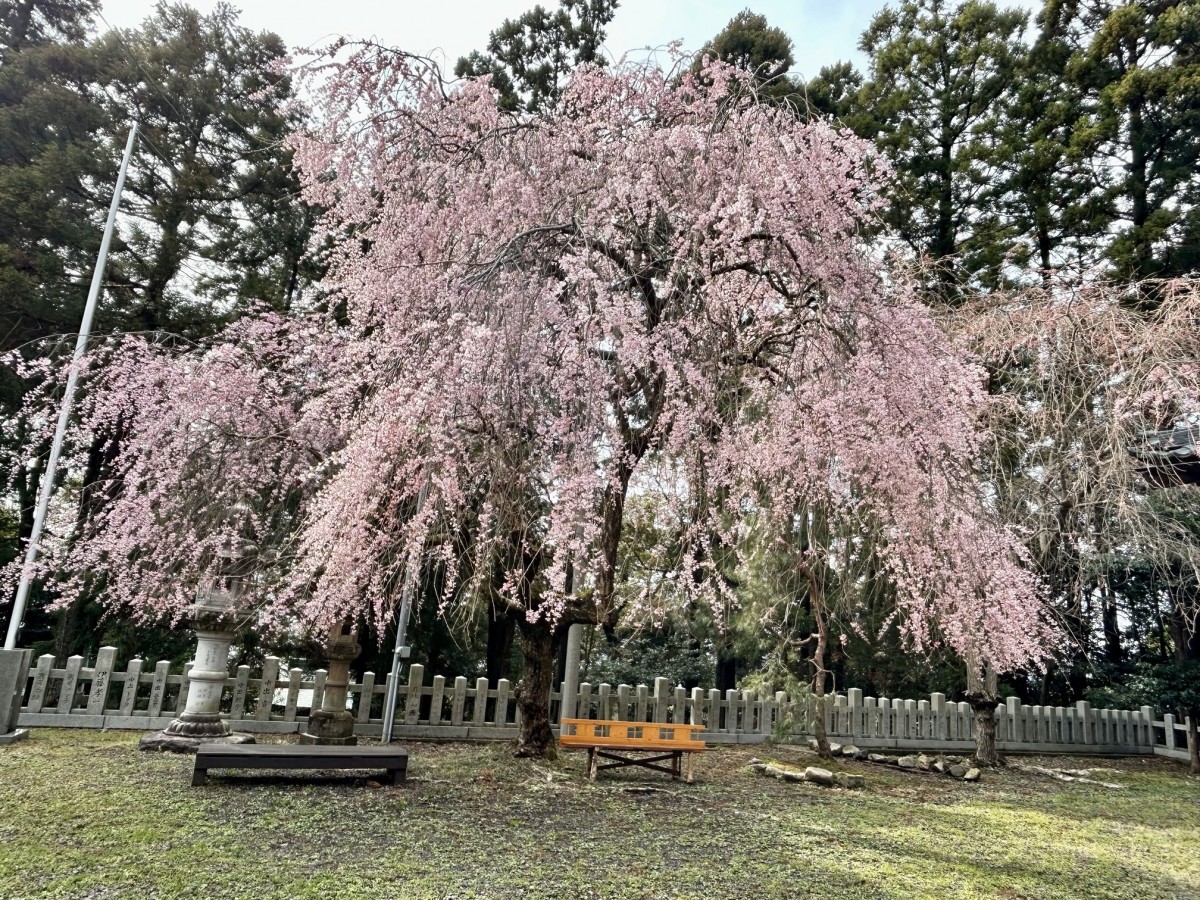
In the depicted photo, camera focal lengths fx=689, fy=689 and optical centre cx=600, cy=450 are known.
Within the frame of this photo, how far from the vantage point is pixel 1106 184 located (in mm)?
14875

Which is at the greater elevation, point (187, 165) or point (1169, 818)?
point (187, 165)

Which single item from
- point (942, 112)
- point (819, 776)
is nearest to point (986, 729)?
point (819, 776)

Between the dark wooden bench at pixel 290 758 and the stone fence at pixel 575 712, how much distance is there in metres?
2.99

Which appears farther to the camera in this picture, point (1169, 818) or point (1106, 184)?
point (1106, 184)

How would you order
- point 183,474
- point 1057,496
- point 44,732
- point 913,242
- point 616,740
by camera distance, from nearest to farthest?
1. point 616,740
2. point 44,732
3. point 183,474
4. point 1057,496
5. point 913,242

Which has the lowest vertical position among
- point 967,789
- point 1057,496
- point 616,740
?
point 967,789

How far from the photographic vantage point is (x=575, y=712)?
9.29 meters

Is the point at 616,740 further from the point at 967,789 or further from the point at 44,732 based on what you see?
the point at 44,732

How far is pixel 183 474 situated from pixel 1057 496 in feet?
35.9

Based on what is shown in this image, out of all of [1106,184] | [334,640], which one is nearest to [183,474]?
[334,640]

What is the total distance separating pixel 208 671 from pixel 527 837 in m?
4.24

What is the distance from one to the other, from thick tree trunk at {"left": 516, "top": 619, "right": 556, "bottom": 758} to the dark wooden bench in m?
1.73

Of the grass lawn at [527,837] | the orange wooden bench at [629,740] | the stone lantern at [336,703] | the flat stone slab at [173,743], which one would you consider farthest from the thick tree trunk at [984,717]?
the flat stone slab at [173,743]

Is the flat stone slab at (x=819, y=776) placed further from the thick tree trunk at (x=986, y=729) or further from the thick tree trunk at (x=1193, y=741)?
the thick tree trunk at (x=1193, y=741)
